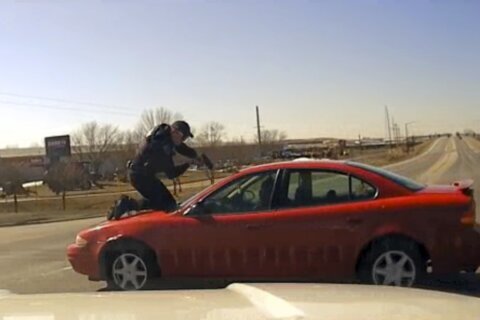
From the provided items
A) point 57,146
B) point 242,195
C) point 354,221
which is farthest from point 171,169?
point 57,146

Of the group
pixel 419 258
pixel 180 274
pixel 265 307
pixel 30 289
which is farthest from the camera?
pixel 30 289

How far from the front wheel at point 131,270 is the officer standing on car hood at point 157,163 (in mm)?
926

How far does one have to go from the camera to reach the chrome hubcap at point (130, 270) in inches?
292

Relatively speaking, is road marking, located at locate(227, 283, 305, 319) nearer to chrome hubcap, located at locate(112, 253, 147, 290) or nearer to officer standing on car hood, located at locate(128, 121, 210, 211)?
chrome hubcap, located at locate(112, 253, 147, 290)

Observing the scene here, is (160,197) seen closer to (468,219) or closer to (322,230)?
(322,230)

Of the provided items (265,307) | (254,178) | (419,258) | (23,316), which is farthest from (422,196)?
(23,316)

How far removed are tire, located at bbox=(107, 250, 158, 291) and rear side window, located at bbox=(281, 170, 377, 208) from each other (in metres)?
1.63

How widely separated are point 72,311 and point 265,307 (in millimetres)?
953

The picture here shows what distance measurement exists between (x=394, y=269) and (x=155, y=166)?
11.1 feet

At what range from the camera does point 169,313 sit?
3.15m

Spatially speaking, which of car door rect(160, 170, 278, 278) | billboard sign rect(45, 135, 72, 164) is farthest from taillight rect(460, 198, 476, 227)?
billboard sign rect(45, 135, 72, 164)

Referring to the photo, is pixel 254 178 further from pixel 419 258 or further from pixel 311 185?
pixel 419 258

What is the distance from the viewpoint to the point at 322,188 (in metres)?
7.36

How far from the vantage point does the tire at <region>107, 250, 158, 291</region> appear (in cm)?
740
